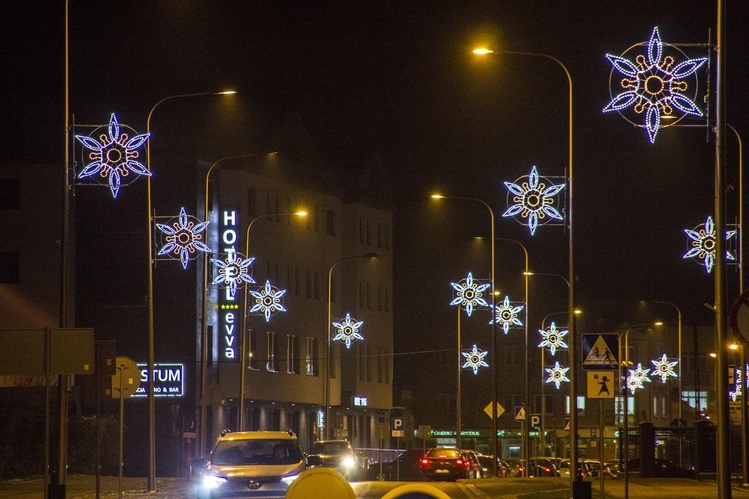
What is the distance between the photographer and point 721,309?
1777 centimetres

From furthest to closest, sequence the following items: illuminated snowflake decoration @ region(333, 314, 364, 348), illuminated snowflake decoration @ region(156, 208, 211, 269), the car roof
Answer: illuminated snowflake decoration @ region(333, 314, 364, 348), illuminated snowflake decoration @ region(156, 208, 211, 269), the car roof

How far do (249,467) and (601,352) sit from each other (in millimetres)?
6941

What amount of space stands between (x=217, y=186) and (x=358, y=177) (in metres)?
18.5

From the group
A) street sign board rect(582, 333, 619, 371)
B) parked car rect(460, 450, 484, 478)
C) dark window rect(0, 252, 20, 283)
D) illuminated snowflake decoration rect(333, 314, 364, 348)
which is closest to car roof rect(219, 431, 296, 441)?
street sign board rect(582, 333, 619, 371)

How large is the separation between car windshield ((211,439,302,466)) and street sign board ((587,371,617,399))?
548 cm

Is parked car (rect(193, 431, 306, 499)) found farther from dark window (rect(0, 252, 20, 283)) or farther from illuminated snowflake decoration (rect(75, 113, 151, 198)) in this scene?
dark window (rect(0, 252, 20, 283))

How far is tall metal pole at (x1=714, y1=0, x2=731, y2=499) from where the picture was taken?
17.0 m

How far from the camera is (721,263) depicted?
17391 mm

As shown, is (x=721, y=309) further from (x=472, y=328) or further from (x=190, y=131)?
(x=472, y=328)

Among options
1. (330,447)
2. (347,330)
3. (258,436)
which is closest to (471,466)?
(330,447)

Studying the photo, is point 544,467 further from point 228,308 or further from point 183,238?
point 183,238

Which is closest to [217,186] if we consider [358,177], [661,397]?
[358,177]

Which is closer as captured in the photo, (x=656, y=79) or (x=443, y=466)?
(x=656, y=79)

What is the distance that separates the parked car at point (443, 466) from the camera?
52062 mm
